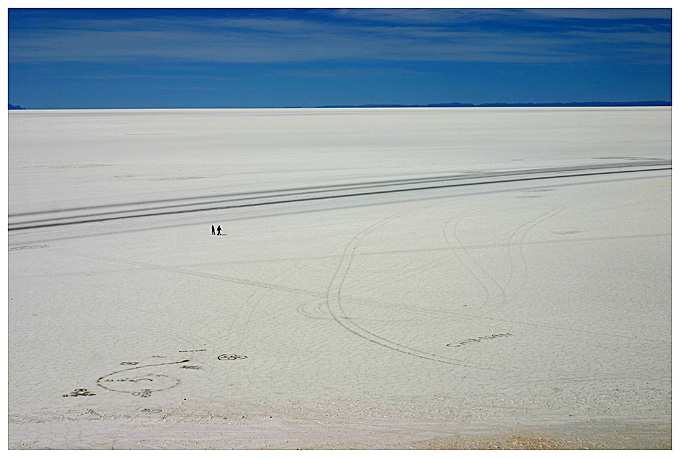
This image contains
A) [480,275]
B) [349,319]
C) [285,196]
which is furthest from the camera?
[285,196]

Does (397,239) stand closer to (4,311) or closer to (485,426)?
(4,311)

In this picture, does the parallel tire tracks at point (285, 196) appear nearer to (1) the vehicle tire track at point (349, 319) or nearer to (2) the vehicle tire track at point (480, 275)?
(1) the vehicle tire track at point (349, 319)

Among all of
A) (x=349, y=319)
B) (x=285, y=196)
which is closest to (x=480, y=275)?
(x=349, y=319)

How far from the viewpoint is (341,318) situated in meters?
4.82

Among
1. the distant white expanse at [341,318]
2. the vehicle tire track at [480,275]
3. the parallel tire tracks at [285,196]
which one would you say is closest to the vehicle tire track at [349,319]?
the distant white expanse at [341,318]

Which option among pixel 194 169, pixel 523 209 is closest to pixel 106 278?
pixel 523 209

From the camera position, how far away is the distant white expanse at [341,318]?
335cm

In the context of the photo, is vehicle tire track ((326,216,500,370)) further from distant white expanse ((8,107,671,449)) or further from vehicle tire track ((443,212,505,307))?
vehicle tire track ((443,212,505,307))

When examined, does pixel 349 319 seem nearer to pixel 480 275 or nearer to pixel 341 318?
pixel 341 318

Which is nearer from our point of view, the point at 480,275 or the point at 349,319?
the point at 349,319

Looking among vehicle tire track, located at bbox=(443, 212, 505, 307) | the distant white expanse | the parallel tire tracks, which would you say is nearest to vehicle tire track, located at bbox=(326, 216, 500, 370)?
the distant white expanse

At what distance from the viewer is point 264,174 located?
511 inches

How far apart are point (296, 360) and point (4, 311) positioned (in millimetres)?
1948

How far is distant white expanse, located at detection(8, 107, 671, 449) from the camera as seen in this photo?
335 cm
